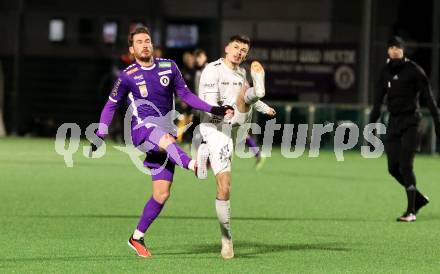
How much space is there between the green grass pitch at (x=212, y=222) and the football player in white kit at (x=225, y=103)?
499 mm

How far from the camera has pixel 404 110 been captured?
50.1 feet

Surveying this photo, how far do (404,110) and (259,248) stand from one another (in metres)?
3.86

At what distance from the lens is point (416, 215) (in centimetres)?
1602

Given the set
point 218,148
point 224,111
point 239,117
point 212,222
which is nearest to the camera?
point 224,111

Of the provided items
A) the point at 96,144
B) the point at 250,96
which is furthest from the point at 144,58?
the point at 250,96

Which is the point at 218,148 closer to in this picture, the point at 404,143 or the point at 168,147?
the point at 168,147

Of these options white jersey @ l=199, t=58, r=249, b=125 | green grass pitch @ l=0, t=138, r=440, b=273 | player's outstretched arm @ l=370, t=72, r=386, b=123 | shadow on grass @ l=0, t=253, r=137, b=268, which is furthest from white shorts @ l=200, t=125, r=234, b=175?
player's outstretched arm @ l=370, t=72, r=386, b=123

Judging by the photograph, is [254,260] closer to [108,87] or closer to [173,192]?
[173,192]

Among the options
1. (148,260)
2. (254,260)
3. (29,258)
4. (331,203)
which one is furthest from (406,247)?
(331,203)

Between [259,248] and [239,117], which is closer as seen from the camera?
[239,117]

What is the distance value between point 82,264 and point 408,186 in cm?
579

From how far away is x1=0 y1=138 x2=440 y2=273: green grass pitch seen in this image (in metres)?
11.1

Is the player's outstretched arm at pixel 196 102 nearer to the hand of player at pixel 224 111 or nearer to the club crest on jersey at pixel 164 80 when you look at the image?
the hand of player at pixel 224 111

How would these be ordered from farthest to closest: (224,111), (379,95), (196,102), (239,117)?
(379,95), (239,117), (196,102), (224,111)
